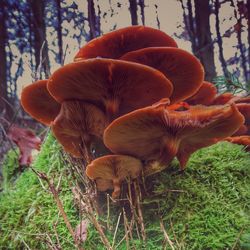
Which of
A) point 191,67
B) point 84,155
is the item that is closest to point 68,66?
point 84,155

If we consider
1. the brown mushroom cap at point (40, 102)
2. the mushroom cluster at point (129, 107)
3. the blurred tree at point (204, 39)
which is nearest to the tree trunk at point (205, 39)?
the blurred tree at point (204, 39)

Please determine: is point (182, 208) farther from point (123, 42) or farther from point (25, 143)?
point (25, 143)

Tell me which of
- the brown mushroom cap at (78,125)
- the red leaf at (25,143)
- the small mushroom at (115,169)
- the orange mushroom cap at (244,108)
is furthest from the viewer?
the red leaf at (25,143)

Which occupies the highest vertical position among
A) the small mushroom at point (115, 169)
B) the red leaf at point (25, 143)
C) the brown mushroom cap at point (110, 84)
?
the brown mushroom cap at point (110, 84)

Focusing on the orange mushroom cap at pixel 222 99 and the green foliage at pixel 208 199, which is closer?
the green foliage at pixel 208 199

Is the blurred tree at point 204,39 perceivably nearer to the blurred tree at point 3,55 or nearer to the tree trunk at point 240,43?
the tree trunk at point 240,43

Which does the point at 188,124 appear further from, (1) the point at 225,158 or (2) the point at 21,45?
(2) the point at 21,45
